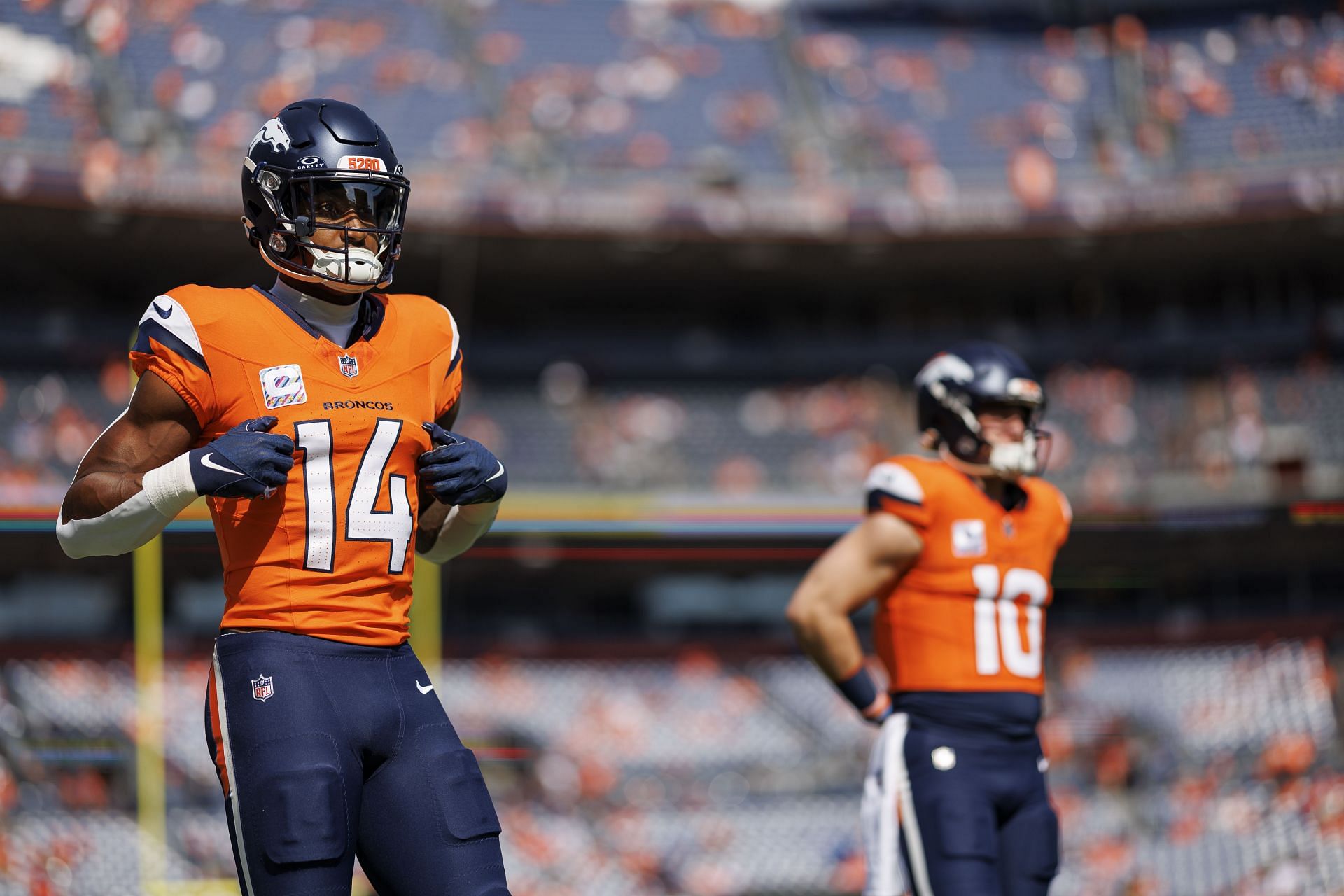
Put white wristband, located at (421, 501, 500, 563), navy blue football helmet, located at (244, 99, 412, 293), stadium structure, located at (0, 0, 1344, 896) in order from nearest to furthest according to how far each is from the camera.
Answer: navy blue football helmet, located at (244, 99, 412, 293) < white wristband, located at (421, 501, 500, 563) < stadium structure, located at (0, 0, 1344, 896)

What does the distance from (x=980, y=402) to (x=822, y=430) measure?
39.1ft

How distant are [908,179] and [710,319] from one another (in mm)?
2880

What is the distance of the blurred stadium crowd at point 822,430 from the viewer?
46.1 feet

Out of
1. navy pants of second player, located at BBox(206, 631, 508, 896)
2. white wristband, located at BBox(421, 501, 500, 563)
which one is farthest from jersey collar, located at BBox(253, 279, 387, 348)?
navy pants of second player, located at BBox(206, 631, 508, 896)

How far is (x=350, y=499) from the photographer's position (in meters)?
2.61

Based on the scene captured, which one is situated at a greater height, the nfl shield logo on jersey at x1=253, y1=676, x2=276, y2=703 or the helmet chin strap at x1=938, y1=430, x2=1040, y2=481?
the helmet chin strap at x1=938, y1=430, x2=1040, y2=481

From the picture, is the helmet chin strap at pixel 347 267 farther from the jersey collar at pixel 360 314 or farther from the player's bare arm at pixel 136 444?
the player's bare arm at pixel 136 444

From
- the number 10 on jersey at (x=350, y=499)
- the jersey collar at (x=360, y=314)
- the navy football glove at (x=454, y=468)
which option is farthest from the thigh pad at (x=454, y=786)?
the jersey collar at (x=360, y=314)

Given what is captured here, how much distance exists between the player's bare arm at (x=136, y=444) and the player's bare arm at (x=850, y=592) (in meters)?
1.95

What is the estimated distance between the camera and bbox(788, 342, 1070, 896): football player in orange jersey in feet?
12.3

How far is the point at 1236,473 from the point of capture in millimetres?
13992

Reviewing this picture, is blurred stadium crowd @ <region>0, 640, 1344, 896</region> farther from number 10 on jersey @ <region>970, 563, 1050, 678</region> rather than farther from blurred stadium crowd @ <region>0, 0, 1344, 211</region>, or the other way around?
number 10 on jersey @ <region>970, 563, 1050, 678</region>

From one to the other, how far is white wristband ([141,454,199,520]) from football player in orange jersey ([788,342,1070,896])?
6.59 feet

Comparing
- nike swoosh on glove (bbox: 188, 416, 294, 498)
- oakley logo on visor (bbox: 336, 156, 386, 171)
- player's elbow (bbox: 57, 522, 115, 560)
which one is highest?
oakley logo on visor (bbox: 336, 156, 386, 171)
